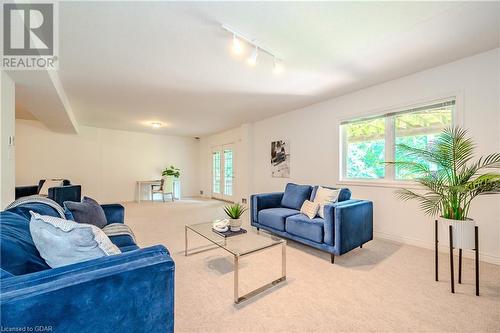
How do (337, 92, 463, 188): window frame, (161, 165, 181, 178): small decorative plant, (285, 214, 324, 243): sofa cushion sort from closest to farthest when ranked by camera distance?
(285, 214, 324, 243): sofa cushion → (337, 92, 463, 188): window frame → (161, 165, 181, 178): small decorative plant

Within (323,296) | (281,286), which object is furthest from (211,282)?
(323,296)

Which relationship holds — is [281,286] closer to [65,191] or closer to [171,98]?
[171,98]

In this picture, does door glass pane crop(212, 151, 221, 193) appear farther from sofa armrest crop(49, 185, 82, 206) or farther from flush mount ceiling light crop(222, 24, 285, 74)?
flush mount ceiling light crop(222, 24, 285, 74)

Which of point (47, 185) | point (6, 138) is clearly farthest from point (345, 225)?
point (47, 185)

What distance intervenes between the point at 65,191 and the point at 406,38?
5152mm

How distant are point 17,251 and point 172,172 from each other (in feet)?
21.8

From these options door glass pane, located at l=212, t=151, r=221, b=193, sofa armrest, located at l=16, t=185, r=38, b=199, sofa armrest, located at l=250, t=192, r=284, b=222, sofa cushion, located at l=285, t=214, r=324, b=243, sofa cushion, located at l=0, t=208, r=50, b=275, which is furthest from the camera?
door glass pane, located at l=212, t=151, r=221, b=193

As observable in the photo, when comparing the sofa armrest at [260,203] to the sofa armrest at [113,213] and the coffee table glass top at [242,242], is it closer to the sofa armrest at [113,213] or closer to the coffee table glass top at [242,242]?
the coffee table glass top at [242,242]

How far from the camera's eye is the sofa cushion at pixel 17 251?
38.0 inches

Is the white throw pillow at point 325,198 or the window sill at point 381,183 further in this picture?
the window sill at point 381,183

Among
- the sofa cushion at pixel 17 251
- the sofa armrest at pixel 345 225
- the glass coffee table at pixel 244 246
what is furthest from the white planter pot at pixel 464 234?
the sofa cushion at pixel 17 251

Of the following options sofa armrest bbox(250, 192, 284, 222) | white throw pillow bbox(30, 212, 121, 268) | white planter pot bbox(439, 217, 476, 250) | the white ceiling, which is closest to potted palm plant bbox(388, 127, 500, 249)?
white planter pot bbox(439, 217, 476, 250)

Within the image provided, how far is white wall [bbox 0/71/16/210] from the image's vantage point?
2355 mm

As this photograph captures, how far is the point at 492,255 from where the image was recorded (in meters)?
2.37
